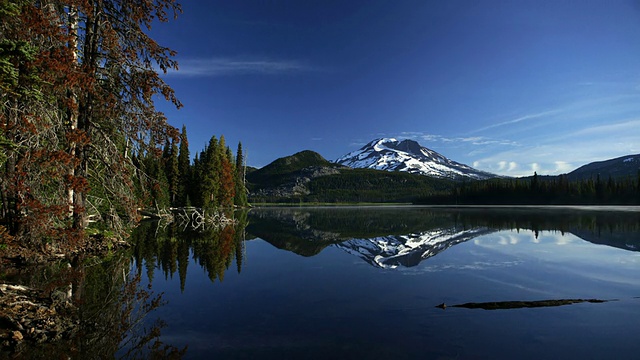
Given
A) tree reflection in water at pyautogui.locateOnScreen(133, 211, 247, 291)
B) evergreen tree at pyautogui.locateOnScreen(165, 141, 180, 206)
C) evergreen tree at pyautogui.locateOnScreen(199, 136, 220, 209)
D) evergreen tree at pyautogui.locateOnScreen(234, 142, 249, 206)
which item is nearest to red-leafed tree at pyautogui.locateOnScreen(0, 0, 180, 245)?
tree reflection in water at pyautogui.locateOnScreen(133, 211, 247, 291)

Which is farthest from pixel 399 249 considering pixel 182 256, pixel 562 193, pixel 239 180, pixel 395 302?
pixel 562 193

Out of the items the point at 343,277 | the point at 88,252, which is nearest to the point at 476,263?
the point at 343,277

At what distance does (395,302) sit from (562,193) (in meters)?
142

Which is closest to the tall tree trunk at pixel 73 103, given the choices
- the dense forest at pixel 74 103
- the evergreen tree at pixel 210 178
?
the dense forest at pixel 74 103

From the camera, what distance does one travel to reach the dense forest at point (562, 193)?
361ft

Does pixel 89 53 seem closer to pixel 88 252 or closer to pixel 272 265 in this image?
pixel 272 265

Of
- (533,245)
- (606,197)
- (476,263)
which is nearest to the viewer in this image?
(476,263)

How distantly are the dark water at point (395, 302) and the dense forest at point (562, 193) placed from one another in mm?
121441

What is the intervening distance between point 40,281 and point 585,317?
1579cm

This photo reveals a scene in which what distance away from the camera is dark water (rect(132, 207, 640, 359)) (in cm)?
661

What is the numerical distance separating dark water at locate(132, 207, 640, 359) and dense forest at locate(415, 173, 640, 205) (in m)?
121

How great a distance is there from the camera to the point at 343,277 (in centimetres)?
1326

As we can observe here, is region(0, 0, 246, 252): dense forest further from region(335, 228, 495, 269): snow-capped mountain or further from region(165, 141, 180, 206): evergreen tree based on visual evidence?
region(165, 141, 180, 206): evergreen tree

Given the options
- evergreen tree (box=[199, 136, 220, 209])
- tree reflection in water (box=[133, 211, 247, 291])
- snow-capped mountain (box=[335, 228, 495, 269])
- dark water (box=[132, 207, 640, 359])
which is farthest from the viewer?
evergreen tree (box=[199, 136, 220, 209])
